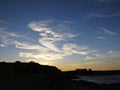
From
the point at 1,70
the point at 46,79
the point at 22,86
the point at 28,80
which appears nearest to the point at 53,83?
the point at 46,79

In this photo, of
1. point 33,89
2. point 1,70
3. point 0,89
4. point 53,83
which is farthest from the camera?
point 1,70

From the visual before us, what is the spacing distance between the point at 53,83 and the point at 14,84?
6.87 metres

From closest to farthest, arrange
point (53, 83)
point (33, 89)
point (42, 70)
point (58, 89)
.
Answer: point (33, 89)
point (58, 89)
point (53, 83)
point (42, 70)

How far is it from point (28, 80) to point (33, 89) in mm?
3866

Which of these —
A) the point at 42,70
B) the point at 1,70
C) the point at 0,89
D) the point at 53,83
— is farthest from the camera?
the point at 42,70

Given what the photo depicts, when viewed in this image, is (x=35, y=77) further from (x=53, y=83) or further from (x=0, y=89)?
(x=0, y=89)

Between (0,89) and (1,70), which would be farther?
(1,70)

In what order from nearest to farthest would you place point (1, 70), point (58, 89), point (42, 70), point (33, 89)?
point (33, 89) < point (58, 89) < point (1, 70) < point (42, 70)

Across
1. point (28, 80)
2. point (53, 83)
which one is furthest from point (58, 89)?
point (28, 80)

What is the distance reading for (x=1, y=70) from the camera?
3744 cm

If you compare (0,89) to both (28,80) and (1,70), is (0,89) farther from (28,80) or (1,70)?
(1,70)

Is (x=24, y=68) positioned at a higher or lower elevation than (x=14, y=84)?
higher

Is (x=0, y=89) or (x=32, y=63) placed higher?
(x=32, y=63)

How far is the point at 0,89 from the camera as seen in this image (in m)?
27.2
